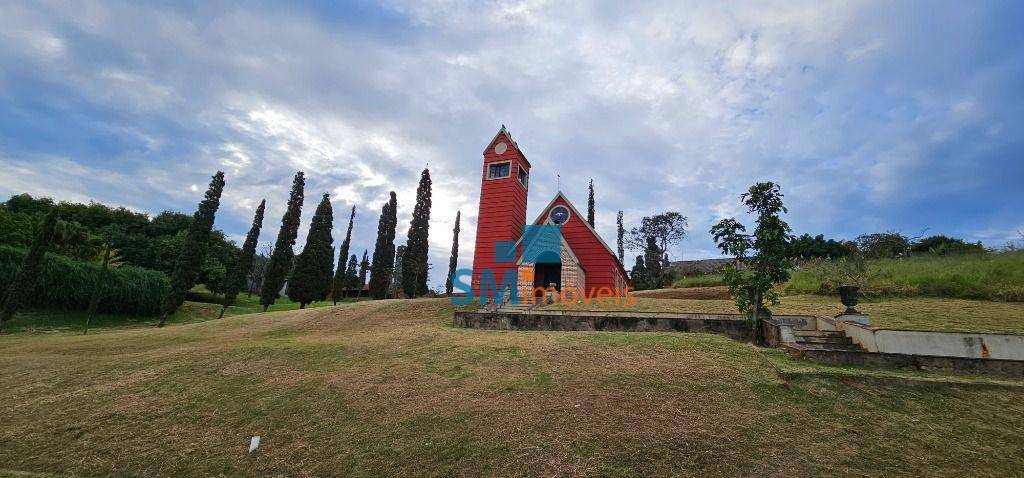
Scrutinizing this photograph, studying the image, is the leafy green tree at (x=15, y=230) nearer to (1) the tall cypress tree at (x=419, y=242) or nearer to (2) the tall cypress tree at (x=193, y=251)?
(2) the tall cypress tree at (x=193, y=251)

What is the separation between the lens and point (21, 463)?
21.6 ft

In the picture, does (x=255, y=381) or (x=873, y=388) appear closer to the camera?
(x=873, y=388)

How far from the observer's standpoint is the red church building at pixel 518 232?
74.0 ft

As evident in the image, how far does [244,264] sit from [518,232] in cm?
2639

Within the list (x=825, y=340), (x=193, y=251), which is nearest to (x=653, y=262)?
(x=825, y=340)

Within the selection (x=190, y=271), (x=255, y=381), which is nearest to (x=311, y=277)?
(x=190, y=271)

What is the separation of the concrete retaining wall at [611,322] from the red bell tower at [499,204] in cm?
760

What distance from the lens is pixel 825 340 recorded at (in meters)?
11.0

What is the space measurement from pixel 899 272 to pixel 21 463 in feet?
97.2

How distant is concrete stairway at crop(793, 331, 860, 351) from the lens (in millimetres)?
10672

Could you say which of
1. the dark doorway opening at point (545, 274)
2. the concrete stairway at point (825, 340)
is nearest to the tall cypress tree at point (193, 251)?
the dark doorway opening at point (545, 274)

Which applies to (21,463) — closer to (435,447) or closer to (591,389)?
(435,447)

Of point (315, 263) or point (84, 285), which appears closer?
point (84, 285)

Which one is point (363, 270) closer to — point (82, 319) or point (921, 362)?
point (82, 319)
